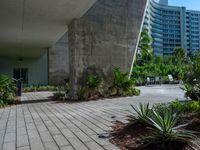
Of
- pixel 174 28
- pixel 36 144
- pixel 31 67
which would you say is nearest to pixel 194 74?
pixel 36 144

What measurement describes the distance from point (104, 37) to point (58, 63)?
1047cm

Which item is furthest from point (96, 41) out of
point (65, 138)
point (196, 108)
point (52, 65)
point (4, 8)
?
point (52, 65)

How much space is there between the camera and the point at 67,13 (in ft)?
38.7

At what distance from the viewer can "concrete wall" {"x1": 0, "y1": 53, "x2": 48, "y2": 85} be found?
2698 centimetres

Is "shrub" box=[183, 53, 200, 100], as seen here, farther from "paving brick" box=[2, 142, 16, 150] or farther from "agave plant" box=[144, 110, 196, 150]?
"paving brick" box=[2, 142, 16, 150]

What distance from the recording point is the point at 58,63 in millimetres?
23562

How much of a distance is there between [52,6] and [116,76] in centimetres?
506

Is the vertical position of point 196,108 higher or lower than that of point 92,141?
higher

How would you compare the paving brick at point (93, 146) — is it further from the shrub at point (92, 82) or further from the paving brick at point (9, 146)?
the shrub at point (92, 82)

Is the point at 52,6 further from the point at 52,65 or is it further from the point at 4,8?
the point at 52,65

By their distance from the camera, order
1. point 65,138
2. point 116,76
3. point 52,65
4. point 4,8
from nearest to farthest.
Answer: point 65,138 < point 4,8 < point 116,76 < point 52,65

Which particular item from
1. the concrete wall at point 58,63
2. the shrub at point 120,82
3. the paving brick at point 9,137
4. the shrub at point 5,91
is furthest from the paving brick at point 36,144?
the concrete wall at point 58,63

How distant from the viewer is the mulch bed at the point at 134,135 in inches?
159

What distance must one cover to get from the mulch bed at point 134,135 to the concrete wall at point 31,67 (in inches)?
869
